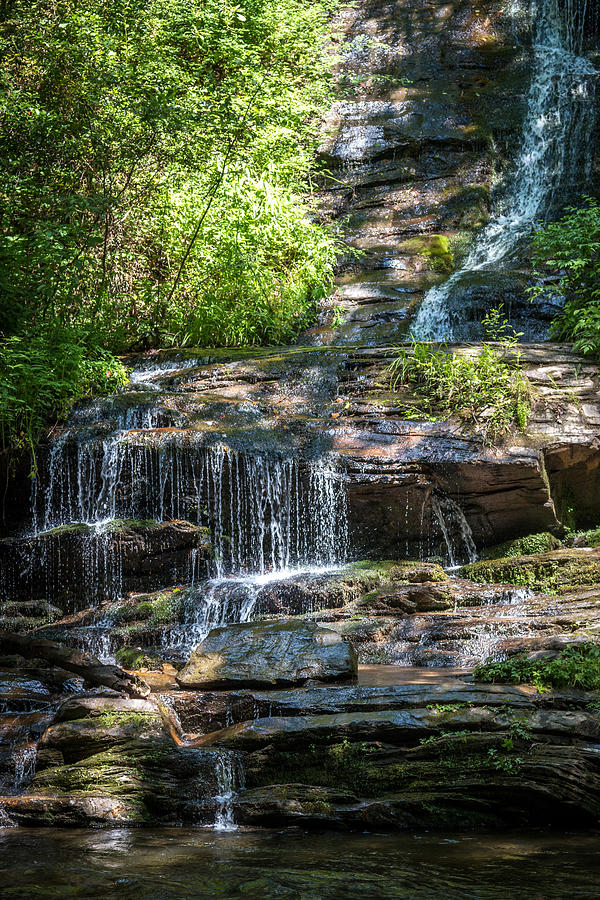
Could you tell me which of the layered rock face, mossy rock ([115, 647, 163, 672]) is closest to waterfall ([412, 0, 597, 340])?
the layered rock face

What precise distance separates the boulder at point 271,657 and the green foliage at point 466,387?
13.5ft

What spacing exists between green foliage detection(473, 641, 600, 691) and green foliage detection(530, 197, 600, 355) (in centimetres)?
590

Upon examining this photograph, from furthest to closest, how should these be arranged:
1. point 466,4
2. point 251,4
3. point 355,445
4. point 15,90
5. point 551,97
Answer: point 466,4 → point 551,97 → point 251,4 → point 15,90 → point 355,445

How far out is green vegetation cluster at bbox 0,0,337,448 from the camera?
1074cm

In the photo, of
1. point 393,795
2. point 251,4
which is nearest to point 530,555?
point 393,795

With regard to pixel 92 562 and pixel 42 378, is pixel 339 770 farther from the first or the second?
pixel 42 378

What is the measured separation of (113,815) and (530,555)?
5.17 meters

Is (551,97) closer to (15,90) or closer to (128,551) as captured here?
(15,90)

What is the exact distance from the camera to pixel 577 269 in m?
11.4

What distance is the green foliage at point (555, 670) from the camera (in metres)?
5.35

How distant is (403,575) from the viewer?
320 inches

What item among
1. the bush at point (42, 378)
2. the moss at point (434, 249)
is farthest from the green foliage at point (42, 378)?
the moss at point (434, 249)

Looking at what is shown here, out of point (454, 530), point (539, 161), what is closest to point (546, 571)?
point (454, 530)

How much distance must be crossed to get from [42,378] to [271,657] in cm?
510
